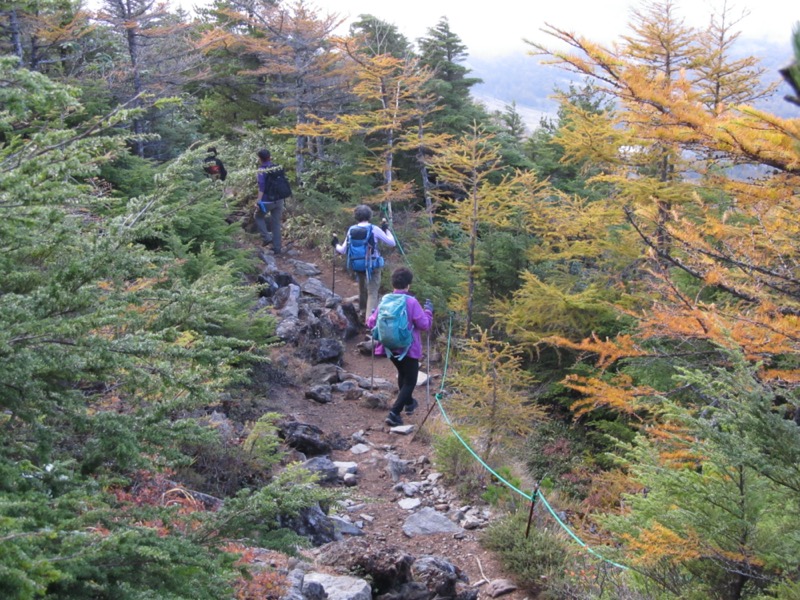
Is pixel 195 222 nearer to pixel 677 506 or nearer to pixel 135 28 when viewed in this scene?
pixel 135 28

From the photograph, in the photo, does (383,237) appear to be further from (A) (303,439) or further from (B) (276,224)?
(B) (276,224)

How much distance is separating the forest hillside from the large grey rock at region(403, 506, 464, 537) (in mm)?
406

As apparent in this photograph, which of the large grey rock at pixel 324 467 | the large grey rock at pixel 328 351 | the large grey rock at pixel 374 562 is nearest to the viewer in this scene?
the large grey rock at pixel 374 562

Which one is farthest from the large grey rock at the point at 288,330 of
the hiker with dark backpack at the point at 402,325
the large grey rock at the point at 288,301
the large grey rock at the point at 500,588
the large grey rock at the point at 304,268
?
the large grey rock at the point at 500,588

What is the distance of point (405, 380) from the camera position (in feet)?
28.2

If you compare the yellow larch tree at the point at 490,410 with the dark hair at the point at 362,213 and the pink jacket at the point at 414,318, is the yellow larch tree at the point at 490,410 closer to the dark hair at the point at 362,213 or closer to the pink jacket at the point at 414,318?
the pink jacket at the point at 414,318

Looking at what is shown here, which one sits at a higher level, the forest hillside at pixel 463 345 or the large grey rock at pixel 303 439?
the forest hillside at pixel 463 345

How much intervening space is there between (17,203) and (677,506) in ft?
13.2

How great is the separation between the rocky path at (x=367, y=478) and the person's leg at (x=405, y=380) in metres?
0.27

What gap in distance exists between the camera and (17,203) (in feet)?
10.1

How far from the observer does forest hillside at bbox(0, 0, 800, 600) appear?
3018 millimetres

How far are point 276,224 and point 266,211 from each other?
0.37 meters

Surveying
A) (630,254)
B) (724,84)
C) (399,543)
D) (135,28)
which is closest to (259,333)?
(399,543)

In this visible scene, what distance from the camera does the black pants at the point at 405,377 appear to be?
8.43 m
